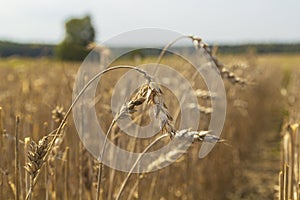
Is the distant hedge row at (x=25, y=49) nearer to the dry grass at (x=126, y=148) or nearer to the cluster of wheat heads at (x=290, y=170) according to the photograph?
the dry grass at (x=126, y=148)

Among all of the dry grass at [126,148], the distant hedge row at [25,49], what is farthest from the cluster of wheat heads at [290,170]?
the distant hedge row at [25,49]

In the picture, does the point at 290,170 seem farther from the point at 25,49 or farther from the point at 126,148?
the point at 25,49

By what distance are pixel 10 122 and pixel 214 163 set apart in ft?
4.09

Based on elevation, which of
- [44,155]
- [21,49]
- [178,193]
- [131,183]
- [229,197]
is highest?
[21,49]

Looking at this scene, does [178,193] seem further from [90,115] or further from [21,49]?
[21,49]

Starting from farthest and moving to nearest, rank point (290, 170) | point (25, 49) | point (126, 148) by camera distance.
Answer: point (25, 49) < point (126, 148) < point (290, 170)

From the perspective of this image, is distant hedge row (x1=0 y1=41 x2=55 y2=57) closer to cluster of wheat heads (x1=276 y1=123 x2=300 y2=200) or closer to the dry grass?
the dry grass

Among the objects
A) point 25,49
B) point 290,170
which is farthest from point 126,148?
point 25,49

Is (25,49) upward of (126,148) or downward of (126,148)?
upward

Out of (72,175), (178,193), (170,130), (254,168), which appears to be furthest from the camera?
(254,168)

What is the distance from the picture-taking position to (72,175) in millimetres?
1691

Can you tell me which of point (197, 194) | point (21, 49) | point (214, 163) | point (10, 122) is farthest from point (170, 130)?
point (21, 49)

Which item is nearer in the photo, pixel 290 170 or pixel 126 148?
pixel 290 170

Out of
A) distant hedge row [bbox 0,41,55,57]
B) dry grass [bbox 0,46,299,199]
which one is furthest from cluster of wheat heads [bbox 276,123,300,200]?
distant hedge row [bbox 0,41,55,57]
